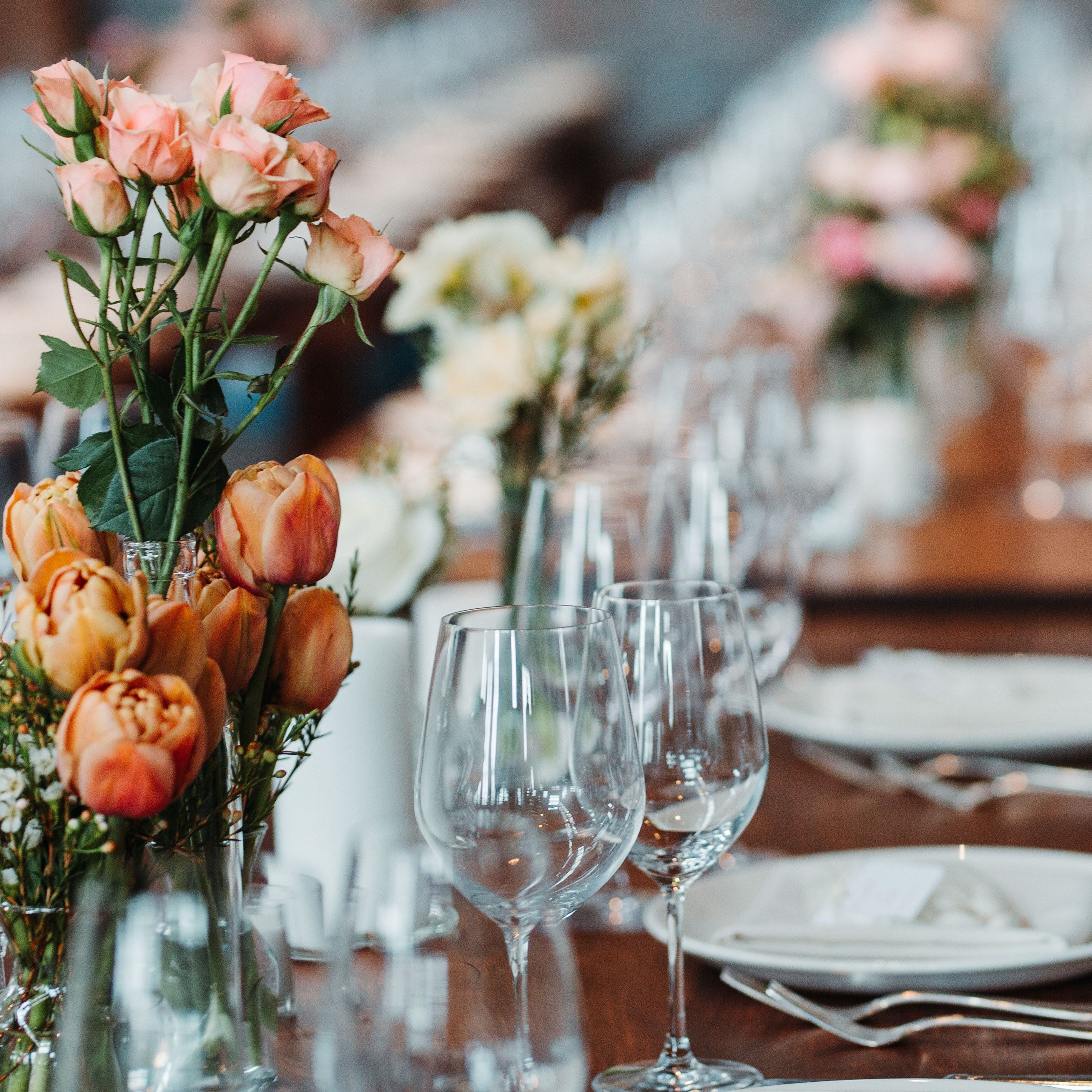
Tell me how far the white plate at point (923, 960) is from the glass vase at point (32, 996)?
35 cm

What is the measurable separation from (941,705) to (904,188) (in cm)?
160

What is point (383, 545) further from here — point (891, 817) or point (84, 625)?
point (84, 625)

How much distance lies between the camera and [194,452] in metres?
0.53

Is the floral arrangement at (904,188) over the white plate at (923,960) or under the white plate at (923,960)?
over

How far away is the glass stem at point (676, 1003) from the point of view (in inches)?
25.0

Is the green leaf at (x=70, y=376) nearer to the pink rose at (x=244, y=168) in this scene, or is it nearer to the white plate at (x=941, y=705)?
the pink rose at (x=244, y=168)

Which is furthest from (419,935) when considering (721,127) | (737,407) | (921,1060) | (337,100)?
(721,127)

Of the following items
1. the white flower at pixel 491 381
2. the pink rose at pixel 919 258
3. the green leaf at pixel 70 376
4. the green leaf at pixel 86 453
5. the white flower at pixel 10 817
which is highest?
the pink rose at pixel 919 258

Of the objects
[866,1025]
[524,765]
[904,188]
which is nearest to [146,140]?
[524,765]

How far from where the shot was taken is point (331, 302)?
52cm

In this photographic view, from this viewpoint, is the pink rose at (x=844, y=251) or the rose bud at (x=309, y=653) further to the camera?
the pink rose at (x=844, y=251)

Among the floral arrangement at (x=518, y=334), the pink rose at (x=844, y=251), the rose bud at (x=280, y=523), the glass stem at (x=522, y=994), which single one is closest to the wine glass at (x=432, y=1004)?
the glass stem at (x=522, y=994)

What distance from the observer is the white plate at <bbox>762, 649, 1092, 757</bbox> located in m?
1.16

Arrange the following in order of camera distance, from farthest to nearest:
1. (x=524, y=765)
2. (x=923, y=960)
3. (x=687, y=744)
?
(x=923, y=960) → (x=687, y=744) → (x=524, y=765)
